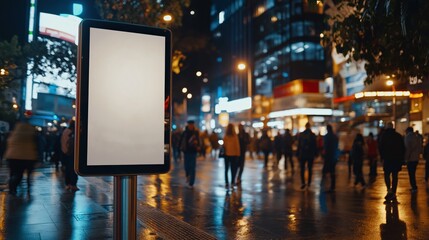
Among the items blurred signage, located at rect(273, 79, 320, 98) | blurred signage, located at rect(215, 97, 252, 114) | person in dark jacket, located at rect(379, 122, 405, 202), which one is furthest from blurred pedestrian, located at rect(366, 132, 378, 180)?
blurred signage, located at rect(215, 97, 252, 114)

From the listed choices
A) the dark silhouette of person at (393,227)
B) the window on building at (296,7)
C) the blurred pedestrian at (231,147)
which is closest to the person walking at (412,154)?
the dark silhouette of person at (393,227)

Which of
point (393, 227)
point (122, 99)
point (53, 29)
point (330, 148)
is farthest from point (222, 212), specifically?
point (53, 29)

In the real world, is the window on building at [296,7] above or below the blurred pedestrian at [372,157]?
above

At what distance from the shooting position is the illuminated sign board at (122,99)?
291cm

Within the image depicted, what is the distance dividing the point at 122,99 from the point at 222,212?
6.09 metres

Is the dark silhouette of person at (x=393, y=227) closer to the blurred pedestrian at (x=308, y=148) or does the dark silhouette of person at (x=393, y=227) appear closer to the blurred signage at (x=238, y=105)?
the blurred pedestrian at (x=308, y=148)

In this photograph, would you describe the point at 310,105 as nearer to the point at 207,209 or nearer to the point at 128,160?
the point at 207,209

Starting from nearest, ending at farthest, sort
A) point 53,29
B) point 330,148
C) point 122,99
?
point 122,99 → point 330,148 → point 53,29

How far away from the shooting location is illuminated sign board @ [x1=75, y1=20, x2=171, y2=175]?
115 inches

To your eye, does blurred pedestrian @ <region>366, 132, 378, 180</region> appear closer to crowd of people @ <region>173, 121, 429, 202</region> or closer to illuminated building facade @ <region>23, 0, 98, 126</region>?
crowd of people @ <region>173, 121, 429, 202</region>

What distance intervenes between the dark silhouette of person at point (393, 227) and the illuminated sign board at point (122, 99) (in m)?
4.59

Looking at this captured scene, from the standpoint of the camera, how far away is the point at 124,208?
307cm

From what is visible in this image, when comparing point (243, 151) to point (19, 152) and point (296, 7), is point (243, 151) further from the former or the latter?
point (296, 7)

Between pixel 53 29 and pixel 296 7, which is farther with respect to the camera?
pixel 296 7
